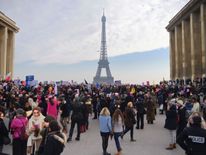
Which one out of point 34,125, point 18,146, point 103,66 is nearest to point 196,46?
point 18,146

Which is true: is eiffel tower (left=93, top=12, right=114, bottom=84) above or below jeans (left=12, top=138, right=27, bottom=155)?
above

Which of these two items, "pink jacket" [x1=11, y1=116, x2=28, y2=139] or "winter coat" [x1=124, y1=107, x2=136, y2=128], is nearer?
"pink jacket" [x1=11, y1=116, x2=28, y2=139]

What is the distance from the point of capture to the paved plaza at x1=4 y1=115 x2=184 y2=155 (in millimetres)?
10547

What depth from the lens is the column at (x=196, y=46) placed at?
42000mm

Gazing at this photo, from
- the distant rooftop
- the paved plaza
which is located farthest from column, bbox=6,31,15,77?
the paved plaza

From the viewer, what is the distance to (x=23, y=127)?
327 inches

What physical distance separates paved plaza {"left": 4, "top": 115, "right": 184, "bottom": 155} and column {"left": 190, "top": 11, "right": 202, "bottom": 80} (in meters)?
28.7

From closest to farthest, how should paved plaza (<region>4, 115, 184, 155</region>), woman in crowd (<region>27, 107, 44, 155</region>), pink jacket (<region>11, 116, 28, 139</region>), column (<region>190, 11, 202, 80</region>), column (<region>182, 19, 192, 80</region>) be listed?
woman in crowd (<region>27, 107, 44, 155</region>)
pink jacket (<region>11, 116, 28, 139</region>)
paved plaza (<region>4, 115, 184, 155</region>)
column (<region>190, 11, 202, 80</region>)
column (<region>182, 19, 192, 80</region>)

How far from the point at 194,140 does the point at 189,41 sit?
44845mm

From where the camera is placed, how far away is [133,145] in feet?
38.8

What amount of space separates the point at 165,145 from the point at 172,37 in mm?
48645

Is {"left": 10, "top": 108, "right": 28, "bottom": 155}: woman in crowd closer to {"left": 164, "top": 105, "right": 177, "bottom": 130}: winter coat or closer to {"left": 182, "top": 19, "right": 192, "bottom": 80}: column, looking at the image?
{"left": 164, "top": 105, "right": 177, "bottom": 130}: winter coat

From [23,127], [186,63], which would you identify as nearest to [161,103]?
[23,127]

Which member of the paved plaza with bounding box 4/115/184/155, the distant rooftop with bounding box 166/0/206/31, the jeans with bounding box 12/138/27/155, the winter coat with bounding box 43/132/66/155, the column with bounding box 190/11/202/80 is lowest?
the paved plaza with bounding box 4/115/184/155
